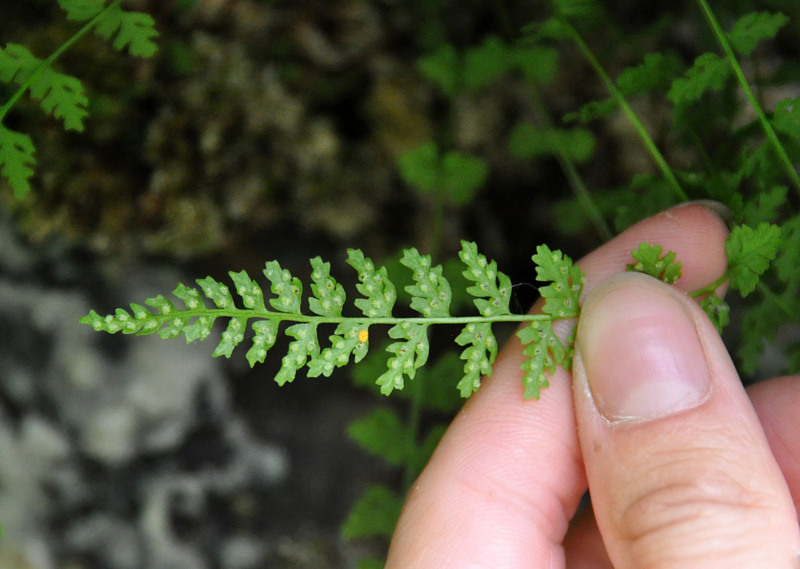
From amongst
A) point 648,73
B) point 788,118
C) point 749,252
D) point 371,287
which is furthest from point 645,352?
point 648,73

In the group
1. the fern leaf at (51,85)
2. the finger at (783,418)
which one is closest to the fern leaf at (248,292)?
the fern leaf at (51,85)

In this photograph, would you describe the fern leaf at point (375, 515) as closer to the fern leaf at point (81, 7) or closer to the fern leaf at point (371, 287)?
the fern leaf at point (371, 287)

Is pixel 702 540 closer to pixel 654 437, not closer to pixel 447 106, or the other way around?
pixel 654 437

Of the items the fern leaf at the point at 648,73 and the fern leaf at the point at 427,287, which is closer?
the fern leaf at the point at 427,287

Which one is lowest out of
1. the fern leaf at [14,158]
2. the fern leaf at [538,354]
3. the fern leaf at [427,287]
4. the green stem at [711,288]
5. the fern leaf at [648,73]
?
the green stem at [711,288]

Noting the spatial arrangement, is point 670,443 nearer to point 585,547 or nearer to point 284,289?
point 585,547

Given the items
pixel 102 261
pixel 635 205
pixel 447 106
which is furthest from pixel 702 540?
pixel 102 261

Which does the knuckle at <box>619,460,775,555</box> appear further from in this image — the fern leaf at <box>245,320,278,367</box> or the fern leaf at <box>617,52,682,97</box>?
the fern leaf at <box>617,52,682,97</box>

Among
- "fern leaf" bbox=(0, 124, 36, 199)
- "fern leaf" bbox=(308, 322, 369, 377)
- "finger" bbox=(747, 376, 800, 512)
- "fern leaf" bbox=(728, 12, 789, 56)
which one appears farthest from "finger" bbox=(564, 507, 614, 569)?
"fern leaf" bbox=(0, 124, 36, 199)
